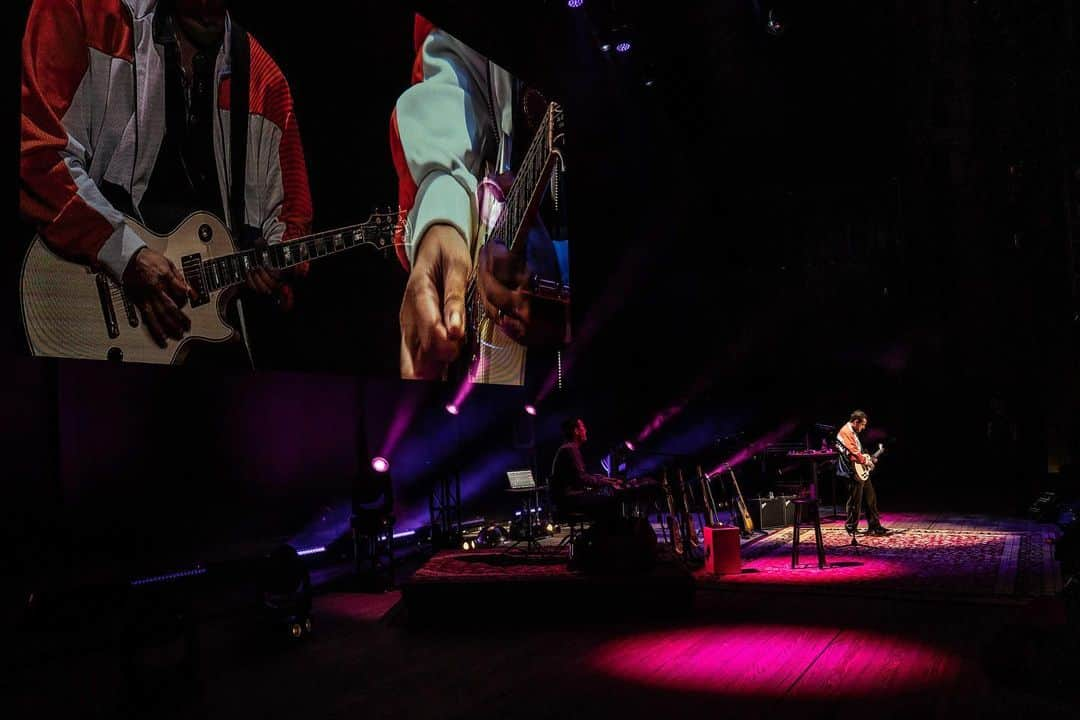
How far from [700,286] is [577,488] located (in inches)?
306

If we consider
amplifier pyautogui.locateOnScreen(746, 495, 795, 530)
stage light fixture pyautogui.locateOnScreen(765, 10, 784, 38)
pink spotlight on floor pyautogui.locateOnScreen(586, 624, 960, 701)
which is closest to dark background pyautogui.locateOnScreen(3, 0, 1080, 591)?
stage light fixture pyautogui.locateOnScreen(765, 10, 784, 38)

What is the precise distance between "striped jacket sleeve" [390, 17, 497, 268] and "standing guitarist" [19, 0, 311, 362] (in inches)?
48.5

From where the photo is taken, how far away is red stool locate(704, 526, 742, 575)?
6.99 m

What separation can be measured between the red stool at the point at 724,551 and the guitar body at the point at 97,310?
168 inches

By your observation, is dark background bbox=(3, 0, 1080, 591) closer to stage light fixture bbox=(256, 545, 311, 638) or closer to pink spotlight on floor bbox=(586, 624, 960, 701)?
stage light fixture bbox=(256, 545, 311, 638)

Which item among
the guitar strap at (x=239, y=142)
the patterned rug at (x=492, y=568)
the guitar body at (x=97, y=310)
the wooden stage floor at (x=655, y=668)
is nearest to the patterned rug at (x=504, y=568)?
the patterned rug at (x=492, y=568)

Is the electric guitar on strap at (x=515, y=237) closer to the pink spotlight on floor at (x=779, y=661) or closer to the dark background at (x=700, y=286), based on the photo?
the dark background at (x=700, y=286)

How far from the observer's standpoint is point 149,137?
17.3ft

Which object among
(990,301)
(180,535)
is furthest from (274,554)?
(990,301)

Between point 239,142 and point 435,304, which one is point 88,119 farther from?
point 435,304

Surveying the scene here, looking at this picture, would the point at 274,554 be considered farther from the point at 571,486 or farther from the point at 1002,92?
the point at 1002,92

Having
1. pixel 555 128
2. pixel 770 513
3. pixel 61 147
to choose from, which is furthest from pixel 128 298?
pixel 770 513

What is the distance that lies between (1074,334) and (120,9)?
11.8 meters

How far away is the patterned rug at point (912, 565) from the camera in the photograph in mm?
6038
